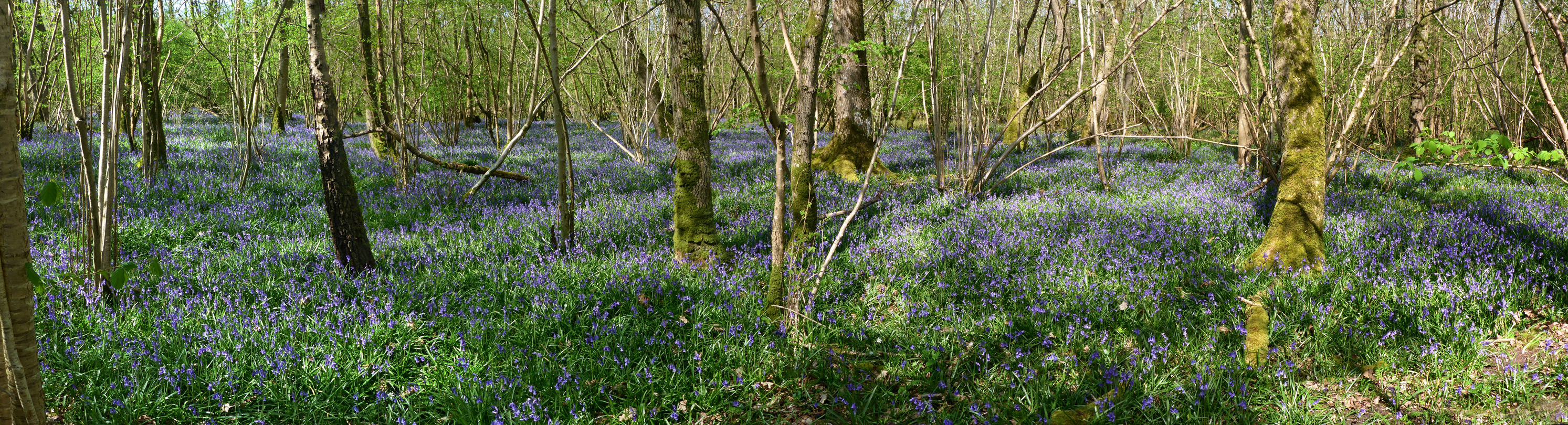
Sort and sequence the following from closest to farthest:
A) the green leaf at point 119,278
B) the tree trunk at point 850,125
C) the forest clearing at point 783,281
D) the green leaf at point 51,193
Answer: the green leaf at point 51,193 < the green leaf at point 119,278 < the forest clearing at point 783,281 < the tree trunk at point 850,125

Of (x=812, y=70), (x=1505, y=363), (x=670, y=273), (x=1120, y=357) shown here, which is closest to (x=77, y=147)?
(x=670, y=273)

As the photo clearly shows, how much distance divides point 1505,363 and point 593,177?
29.7 feet

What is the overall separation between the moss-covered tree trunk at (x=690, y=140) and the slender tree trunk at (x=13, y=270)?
3.01 metres

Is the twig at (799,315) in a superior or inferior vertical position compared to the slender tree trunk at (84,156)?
inferior

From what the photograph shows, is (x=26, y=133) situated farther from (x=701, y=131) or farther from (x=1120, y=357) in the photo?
(x=1120, y=357)

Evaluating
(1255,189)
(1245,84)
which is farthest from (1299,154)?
(1245,84)

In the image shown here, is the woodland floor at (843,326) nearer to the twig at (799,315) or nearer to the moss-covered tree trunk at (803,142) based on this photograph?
A: the twig at (799,315)

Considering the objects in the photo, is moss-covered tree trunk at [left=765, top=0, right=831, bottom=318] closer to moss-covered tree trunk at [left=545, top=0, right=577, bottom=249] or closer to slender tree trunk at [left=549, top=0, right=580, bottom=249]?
slender tree trunk at [left=549, top=0, right=580, bottom=249]

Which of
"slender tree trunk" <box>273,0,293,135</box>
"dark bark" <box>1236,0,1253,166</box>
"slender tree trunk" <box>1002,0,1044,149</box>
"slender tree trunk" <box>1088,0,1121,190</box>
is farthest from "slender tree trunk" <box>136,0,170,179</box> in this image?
"dark bark" <box>1236,0,1253,166</box>

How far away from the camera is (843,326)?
423 centimetres

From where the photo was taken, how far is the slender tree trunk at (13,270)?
1.67 meters

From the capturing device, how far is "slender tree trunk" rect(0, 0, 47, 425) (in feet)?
5.46

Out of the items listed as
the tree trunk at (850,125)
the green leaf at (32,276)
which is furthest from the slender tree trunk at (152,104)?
the tree trunk at (850,125)

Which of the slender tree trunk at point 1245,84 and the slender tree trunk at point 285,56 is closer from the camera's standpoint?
the slender tree trunk at point 1245,84
